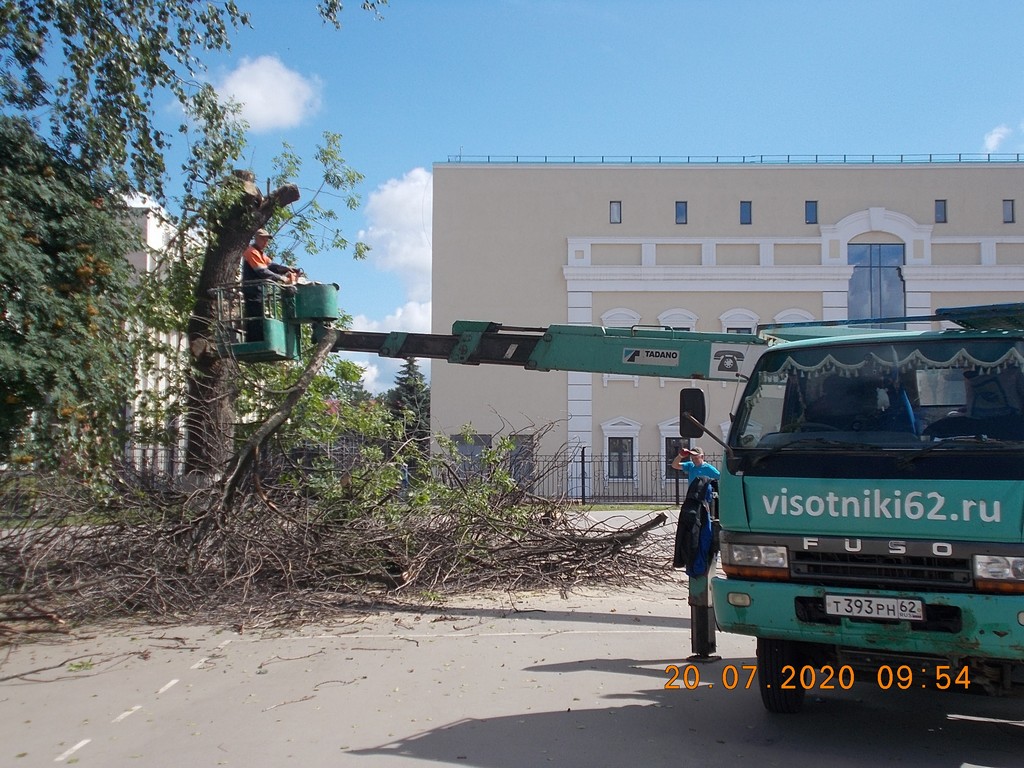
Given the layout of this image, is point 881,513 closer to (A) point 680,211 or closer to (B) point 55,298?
(B) point 55,298

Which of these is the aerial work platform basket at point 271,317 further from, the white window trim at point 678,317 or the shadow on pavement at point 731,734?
the white window trim at point 678,317

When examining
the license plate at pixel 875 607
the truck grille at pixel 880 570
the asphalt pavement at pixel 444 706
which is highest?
the truck grille at pixel 880 570

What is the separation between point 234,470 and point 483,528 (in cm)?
304

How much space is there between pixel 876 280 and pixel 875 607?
96.6 ft

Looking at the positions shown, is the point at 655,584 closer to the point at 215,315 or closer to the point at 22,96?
the point at 215,315

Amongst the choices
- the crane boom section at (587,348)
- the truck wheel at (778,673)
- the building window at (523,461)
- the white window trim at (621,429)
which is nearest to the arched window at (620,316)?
the white window trim at (621,429)

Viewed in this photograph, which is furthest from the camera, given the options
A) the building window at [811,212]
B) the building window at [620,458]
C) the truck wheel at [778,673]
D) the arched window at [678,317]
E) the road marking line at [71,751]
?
the building window at [811,212]

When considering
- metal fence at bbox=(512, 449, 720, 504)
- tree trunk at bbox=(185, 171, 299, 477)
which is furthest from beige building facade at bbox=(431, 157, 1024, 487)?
tree trunk at bbox=(185, 171, 299, 477)

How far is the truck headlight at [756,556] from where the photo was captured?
548cm

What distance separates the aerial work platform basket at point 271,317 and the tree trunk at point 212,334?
1172 millimetres

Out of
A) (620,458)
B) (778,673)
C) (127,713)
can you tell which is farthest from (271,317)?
(620,458)

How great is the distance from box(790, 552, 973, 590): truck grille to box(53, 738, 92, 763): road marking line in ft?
15.0

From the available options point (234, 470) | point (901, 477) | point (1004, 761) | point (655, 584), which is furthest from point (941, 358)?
point (234, 470)

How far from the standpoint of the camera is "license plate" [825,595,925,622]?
5.02 meters
